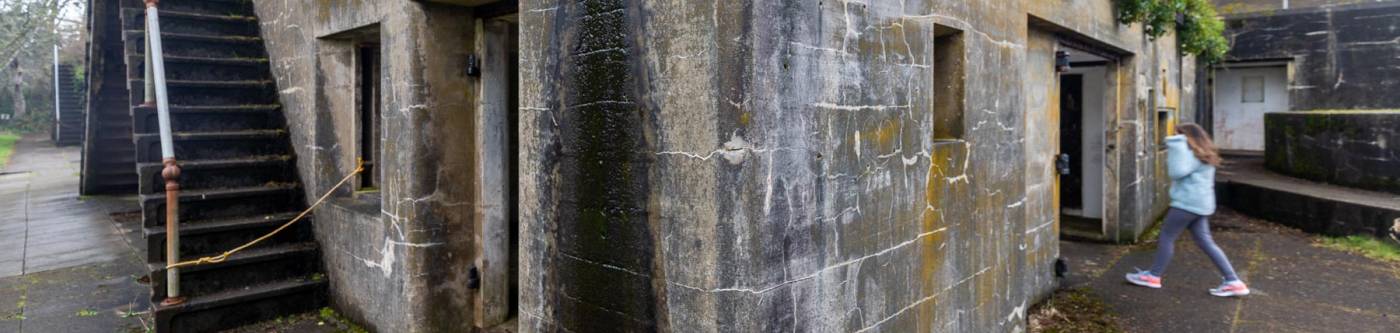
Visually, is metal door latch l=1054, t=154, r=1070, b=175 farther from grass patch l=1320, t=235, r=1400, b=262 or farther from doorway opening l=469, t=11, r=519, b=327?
doorway opening l=469, t=11, r=519, b=327

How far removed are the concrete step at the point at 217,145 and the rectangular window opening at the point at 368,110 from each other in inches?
40.5

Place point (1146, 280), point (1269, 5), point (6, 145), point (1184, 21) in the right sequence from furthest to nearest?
point (6, 145) < point (1269, 5) < point (1184, 21) < point (1146, 280)

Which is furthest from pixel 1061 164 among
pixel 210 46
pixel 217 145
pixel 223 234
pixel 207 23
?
pixel 207 23

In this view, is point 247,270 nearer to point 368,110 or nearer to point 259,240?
point 259,240

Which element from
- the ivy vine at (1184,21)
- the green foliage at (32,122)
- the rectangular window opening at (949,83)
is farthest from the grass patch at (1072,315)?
the green foliage at (32,122)

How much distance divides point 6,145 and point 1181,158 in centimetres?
3001

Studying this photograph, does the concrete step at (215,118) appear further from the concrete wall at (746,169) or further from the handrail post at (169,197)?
the concrete wall at (746,169)

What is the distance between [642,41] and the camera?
2986 millimetres

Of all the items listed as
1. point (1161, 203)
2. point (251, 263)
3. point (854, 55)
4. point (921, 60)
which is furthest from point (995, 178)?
→ point (1161, 203)

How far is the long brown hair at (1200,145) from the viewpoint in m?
5.63

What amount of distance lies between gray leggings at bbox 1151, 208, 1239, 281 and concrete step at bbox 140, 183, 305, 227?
639 centimetres

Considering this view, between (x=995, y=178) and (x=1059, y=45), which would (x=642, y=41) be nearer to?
(x=995, y=178)

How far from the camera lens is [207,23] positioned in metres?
6.84

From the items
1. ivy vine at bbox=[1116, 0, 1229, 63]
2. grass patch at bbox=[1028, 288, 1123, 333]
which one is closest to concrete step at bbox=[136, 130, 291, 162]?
grass patch at bbox=[1028, 288, 1123, 333]
